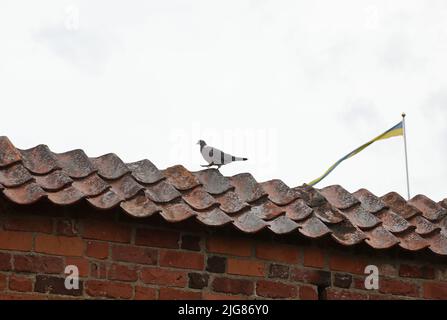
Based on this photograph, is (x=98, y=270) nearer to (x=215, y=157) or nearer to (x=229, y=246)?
(x=229, y=246)

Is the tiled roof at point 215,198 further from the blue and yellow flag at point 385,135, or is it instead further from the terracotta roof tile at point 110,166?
the blue and yellow flag at point 385,135

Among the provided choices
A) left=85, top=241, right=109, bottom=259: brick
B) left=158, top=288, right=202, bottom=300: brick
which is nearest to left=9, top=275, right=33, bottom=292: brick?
left=85, top=241, right=109, bottom=259: brick

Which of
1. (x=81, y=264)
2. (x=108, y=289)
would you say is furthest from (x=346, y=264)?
(x=81, y=264)

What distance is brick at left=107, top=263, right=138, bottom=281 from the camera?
16.8 ft

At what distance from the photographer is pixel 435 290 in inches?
230

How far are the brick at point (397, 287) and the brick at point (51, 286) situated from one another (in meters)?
2.05

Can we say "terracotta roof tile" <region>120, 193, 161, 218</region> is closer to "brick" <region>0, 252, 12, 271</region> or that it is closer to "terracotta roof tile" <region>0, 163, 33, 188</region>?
"terracotta roof tile" <region>0, 163, 33, 188</region>

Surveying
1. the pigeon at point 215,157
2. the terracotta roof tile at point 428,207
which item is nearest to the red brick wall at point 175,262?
the terracotta roof tile at point 428,207

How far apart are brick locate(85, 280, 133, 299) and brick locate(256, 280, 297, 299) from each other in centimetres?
84

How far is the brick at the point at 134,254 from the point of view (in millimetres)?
5160

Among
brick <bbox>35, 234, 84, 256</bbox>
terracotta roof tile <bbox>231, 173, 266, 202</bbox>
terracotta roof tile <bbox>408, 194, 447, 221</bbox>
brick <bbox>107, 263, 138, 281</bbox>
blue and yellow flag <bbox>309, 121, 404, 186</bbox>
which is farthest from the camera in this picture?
blue and yellow flag <bbox>309, 121, 404, 186</bbox>

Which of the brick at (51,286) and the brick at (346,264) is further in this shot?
the brick at (346,264)

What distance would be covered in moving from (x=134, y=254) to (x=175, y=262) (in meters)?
0.27
